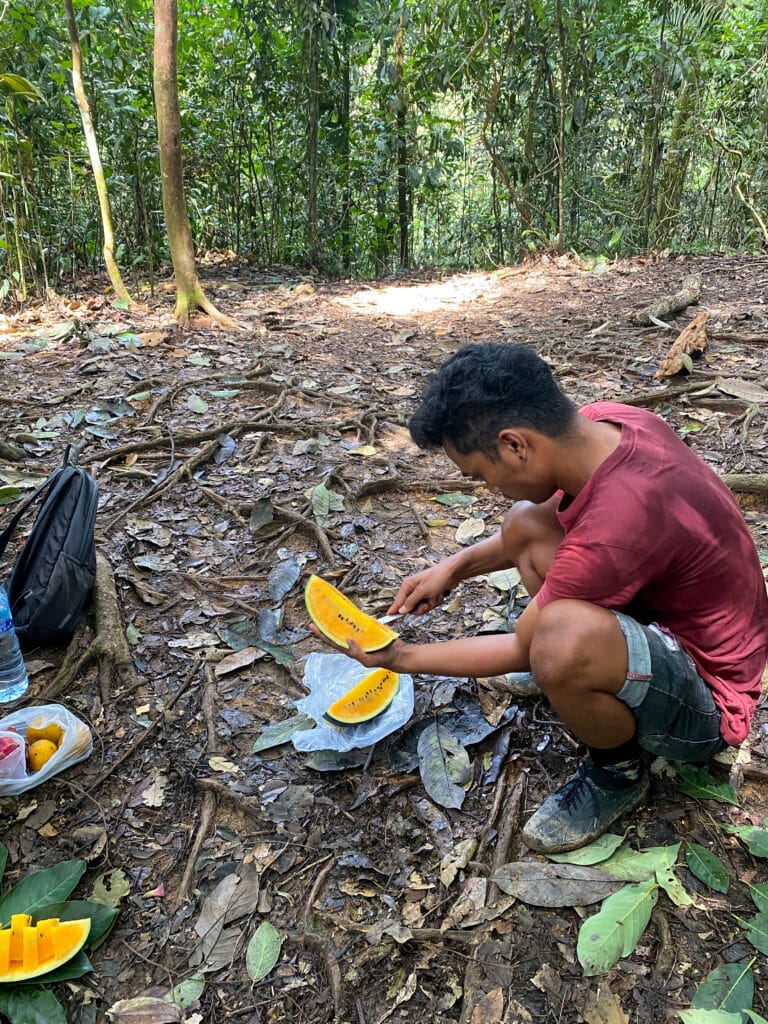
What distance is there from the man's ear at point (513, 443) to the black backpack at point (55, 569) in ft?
5.39

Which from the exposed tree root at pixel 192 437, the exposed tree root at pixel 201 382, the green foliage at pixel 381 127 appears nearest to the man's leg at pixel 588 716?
the exposed tree root at pixel 192 437

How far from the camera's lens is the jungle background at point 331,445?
1.60 meters

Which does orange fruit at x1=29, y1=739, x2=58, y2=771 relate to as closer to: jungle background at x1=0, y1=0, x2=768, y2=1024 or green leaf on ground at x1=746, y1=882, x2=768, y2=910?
jungle background at x1=0, y1=0, x2=768, y2=1024

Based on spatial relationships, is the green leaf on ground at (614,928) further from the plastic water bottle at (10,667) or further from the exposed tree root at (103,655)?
the plastic water bottle at (10,667)

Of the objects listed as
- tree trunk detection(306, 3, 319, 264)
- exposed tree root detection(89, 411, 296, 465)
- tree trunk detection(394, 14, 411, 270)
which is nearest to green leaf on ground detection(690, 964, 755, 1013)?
exposed tree root detection(89, 411, 296, 465)

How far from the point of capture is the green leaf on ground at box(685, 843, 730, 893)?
5.27ft

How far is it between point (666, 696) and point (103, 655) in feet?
6.09

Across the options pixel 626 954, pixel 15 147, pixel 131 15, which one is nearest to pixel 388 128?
pixel 131 15

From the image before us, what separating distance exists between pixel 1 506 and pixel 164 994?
→ 2.50 m

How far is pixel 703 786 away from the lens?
6.06 ft

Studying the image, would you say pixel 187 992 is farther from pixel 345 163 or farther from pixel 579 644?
pixel 345 163

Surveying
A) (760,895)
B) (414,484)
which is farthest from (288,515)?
(760,895)

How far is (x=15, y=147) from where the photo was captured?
667 centimetres

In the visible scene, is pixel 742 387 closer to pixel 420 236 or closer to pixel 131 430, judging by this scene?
pixel 131 430
